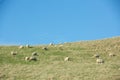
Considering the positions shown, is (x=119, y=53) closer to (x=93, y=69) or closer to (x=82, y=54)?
(x=82, y=54)

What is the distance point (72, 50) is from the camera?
43.2 m

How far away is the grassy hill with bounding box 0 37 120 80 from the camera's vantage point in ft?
101

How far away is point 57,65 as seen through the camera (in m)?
34.2

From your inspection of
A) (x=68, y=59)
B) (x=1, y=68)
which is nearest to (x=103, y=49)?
(x=68, y=59)

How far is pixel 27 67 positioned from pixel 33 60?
113 inches

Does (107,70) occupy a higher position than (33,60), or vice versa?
(33,60)

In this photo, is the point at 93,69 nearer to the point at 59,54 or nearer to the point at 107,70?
the point at 107,70

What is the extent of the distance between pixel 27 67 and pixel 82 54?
8908 mm

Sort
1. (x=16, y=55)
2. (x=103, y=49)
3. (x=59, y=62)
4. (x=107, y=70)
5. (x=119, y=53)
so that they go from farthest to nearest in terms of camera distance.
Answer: (x=103, y=49), (x=119, y=53), (x=16, y=55), (x=59, y=62), (x=107, y=70)

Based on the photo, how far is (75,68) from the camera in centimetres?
3294

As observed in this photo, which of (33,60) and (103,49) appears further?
(103,49)

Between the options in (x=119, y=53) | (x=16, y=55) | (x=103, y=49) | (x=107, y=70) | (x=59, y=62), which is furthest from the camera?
(x=103, y=49)

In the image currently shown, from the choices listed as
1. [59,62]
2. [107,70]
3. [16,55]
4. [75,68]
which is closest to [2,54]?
[16,55]

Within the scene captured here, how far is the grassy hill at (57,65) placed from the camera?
3070cm
